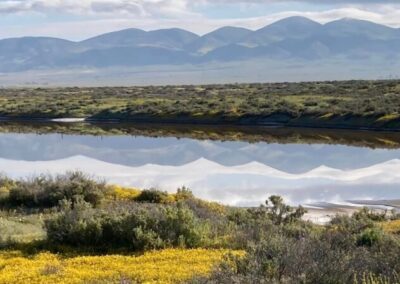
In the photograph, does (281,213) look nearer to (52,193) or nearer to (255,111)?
(52,193)

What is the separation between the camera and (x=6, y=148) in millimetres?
51844

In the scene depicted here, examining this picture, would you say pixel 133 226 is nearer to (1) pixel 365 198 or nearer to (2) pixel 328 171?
(1) pixel 365 198

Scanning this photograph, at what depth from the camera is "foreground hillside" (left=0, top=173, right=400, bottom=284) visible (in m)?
8.53

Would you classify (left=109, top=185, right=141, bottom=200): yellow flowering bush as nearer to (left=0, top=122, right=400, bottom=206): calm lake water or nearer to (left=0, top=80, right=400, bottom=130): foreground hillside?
(left=0, top=122, right=400, bottom=206): calm lake water

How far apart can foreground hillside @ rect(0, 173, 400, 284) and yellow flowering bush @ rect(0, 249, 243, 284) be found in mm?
16

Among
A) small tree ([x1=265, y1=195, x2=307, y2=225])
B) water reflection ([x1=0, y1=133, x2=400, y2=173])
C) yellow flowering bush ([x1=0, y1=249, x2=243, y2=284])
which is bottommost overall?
water reflection ([x1=0, y1=133, x2=400, y2=173])

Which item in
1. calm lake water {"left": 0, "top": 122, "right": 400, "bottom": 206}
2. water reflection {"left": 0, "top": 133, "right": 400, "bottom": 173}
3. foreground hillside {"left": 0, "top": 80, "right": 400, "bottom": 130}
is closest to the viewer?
calm lake water {"left": 0, "top": 122, "right": 400, "bottom": 206}

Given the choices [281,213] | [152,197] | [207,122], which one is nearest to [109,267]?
[281,213]

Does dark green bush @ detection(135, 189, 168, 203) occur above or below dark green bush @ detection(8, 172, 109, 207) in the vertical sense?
below

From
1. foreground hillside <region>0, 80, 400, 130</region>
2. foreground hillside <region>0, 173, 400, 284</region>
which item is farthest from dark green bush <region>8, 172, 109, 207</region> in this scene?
foreground hillside <region>0, 80, 400, 130</region>

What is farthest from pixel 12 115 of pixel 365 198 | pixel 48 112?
pixel 365 198

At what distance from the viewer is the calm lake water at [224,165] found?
100ft

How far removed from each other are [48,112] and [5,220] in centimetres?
6429

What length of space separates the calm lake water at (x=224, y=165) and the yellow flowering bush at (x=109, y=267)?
15005mm
